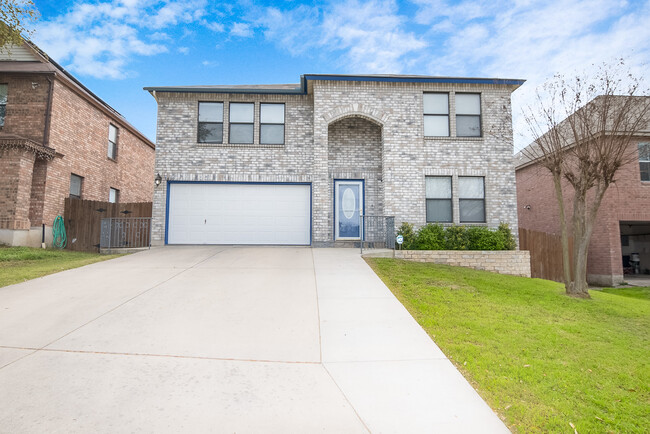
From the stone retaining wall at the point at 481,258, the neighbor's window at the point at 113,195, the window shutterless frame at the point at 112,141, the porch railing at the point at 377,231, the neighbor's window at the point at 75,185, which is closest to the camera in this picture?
the stone retaining wall at the point at 481,258

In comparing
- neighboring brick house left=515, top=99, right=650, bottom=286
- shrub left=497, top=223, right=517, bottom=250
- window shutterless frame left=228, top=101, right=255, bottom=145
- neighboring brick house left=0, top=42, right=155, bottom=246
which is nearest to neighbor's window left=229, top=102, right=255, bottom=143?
window shutterless frame left=228, top=101, right=255, bottom=145

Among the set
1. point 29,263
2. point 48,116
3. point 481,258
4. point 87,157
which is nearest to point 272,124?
point 48,116

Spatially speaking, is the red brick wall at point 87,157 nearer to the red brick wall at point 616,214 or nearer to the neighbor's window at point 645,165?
the red brick wall at point 616,214

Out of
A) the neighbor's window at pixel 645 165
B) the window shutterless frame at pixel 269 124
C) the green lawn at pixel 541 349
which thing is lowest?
the green lawn at pixel 541 349

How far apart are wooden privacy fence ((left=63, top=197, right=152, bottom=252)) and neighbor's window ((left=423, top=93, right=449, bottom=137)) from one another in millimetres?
11455

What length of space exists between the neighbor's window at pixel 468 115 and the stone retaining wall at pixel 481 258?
4.38 meters

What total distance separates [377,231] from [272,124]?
542cm

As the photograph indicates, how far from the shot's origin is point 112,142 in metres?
17.2

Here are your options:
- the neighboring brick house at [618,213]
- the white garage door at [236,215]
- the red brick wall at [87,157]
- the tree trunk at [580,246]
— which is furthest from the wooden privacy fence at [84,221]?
the neighboring brick house at [618,213]

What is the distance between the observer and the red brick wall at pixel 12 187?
1184cm

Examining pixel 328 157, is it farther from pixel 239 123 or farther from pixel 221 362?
pixel 221 362

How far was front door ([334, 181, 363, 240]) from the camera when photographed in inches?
513

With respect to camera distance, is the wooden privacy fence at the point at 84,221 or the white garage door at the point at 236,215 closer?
the white garage door at the point at 236,215

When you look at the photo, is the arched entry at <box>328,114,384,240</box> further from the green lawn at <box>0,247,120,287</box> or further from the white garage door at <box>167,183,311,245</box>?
the green lawn at <box>0,247,120,287</box>
